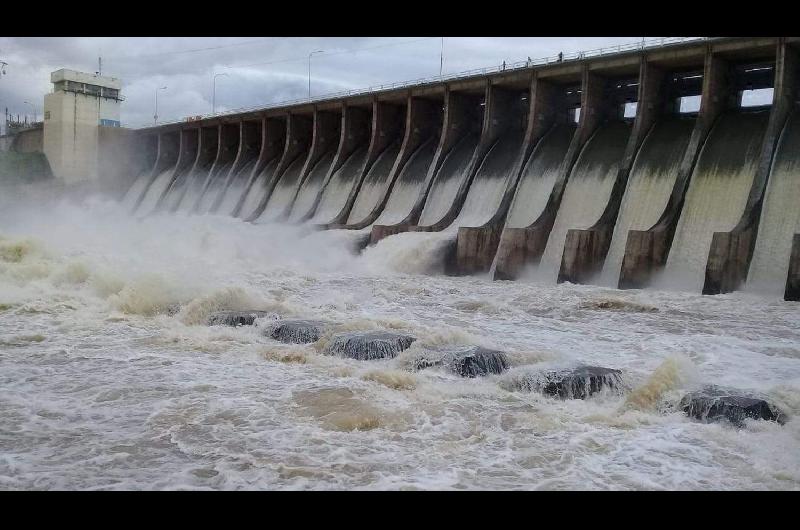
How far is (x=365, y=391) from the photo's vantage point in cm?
675

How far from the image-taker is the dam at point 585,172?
14344 millimetres

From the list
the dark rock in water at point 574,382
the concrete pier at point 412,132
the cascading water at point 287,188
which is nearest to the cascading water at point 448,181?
the concrete pier at point 412,132

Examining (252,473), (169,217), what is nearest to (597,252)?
(252,473)

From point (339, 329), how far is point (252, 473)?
4651 mm

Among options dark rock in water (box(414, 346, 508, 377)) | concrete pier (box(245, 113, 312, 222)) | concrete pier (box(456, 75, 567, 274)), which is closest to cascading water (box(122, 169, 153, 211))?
concrete pier (box(245, 113, 312, 222))

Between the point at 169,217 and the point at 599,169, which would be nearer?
the point at 599,169

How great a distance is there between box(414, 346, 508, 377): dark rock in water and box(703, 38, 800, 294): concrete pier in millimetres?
7294

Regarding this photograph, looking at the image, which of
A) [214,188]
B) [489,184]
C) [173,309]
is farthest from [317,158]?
[173,309]

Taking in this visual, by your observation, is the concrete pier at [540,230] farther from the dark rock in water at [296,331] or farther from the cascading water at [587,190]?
the dark rock in water at [296,331]

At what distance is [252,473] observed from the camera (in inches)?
181

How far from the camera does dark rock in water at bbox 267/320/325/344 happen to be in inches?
353

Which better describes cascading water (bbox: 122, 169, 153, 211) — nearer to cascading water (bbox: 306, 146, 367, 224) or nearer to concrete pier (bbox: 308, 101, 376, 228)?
cascading water (bbox: 306, 146, 367, 224)
